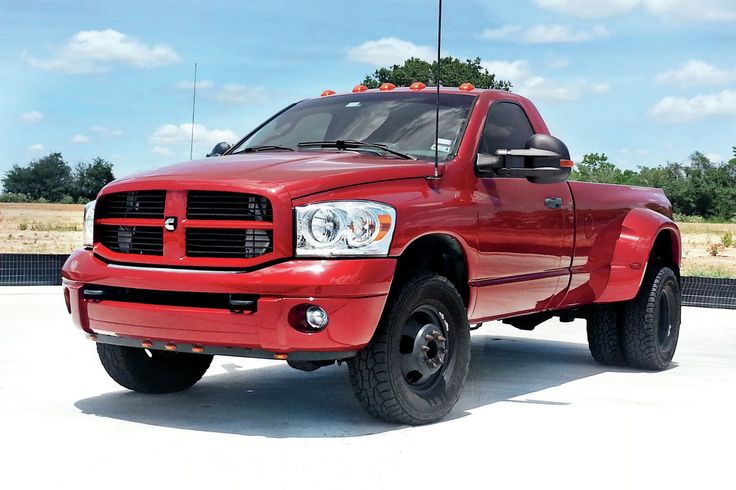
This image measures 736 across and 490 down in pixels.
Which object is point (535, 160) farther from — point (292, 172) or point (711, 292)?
point (711, 292)

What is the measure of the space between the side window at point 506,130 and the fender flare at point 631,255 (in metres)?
1.18

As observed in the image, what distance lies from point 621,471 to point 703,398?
2356mm

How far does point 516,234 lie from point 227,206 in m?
1.98

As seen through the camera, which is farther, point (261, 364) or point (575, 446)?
point (261, 364)

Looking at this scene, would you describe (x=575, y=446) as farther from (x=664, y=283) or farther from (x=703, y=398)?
(x=664, y=283)

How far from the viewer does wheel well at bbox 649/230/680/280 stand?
8609 millimetres

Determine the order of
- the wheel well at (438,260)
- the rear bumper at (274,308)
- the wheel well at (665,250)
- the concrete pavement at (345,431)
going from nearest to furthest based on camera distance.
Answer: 1. the concrete pavement at (345,431)
2. the rear bumper at (274,308)
3. the wheel well at (438,260)
4. the wheel well at (665,250)

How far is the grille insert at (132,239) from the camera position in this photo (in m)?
5.55

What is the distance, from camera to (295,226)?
17.1 feet

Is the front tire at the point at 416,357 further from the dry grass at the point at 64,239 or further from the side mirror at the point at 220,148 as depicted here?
the dry grass at the point at 64,239

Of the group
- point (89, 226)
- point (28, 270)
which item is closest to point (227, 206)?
point (89, 226)

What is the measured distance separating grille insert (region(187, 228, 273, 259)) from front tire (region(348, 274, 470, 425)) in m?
0.72

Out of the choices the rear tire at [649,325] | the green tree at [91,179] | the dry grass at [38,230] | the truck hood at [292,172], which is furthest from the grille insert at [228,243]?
the green tree at [91,179]

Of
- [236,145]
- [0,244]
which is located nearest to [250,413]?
[236,145]
